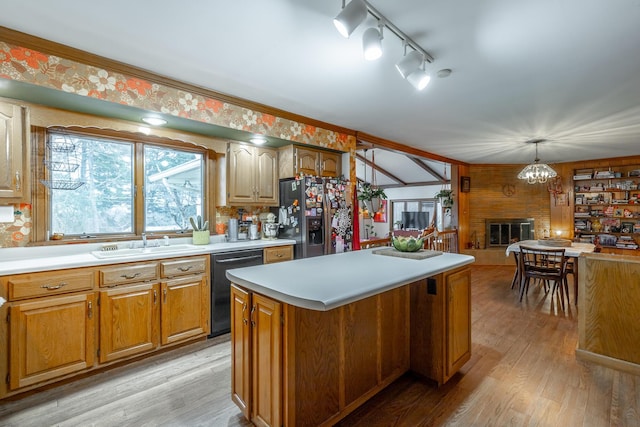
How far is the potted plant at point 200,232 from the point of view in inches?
128

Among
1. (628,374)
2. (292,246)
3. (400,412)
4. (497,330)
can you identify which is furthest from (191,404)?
(628,374)

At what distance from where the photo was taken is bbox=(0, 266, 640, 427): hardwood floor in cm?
183

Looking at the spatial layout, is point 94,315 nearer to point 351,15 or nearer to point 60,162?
point 60,162

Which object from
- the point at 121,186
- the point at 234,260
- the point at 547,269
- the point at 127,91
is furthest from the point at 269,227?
the point at 547,269

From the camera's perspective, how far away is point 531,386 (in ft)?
7.06

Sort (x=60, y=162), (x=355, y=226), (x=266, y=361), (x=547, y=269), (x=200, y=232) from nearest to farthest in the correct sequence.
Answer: (x=266, y=361), (x=60, y=162), (x=200, y=232), (x=547, y=269), (x=355, y=226)

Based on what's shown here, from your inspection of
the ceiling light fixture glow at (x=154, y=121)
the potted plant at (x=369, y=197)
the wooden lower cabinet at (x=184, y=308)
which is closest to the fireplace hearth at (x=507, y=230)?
the potted plant at (x=369, y=197)

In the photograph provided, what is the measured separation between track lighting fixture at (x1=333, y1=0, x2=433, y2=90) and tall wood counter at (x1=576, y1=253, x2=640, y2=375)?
2.15 m

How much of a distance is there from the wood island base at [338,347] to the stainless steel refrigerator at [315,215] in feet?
5.29

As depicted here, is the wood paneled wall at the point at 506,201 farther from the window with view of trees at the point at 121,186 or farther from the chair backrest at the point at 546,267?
the window with view of trees at the point at 121,186

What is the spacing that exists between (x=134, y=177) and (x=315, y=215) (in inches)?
75.8

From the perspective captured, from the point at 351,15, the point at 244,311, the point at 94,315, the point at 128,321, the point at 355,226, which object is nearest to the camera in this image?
the point at 351,15

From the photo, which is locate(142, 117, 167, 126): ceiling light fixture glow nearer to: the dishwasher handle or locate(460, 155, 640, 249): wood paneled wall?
the dishwasher handle

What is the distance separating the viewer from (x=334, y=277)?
5.64 ft
